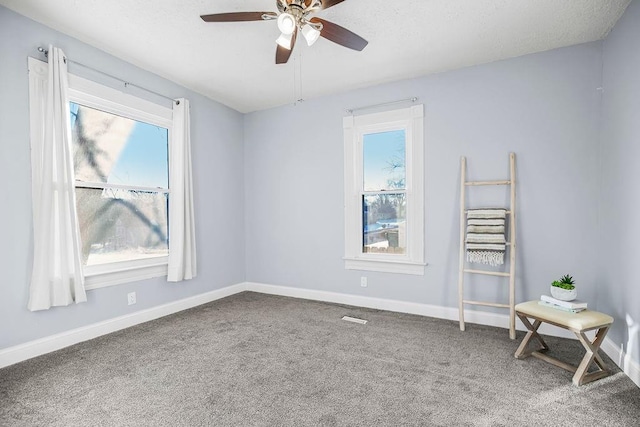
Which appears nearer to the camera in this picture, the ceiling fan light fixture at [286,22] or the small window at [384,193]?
the ceiling fan light fixture at [286,22]

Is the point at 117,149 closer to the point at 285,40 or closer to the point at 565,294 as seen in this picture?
the point at 285,40

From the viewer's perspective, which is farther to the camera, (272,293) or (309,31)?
(272,293)

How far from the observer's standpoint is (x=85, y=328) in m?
2.82

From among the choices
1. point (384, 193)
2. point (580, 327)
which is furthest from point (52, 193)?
point (580, 327)

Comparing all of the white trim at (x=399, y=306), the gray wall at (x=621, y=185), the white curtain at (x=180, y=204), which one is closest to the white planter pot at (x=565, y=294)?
the gray wall at (x=621, y=185)

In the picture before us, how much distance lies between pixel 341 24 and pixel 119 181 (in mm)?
2610

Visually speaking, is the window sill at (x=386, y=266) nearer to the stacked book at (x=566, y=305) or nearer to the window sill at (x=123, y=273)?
the stacked book at (x=566, y=305)

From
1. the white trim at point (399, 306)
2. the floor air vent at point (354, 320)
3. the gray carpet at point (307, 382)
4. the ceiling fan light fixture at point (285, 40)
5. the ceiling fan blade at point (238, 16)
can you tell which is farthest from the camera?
the floor air vent at point (354, 320)

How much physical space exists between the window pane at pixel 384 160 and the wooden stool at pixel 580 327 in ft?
5.94

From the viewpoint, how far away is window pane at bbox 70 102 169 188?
2.87 metres

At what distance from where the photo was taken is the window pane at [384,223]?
3.67 metres

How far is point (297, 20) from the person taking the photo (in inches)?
77.2

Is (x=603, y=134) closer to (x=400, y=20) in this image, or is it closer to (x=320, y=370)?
(x=400, y=20)

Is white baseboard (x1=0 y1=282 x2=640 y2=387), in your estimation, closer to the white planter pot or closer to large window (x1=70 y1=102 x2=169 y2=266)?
the white planter pot
